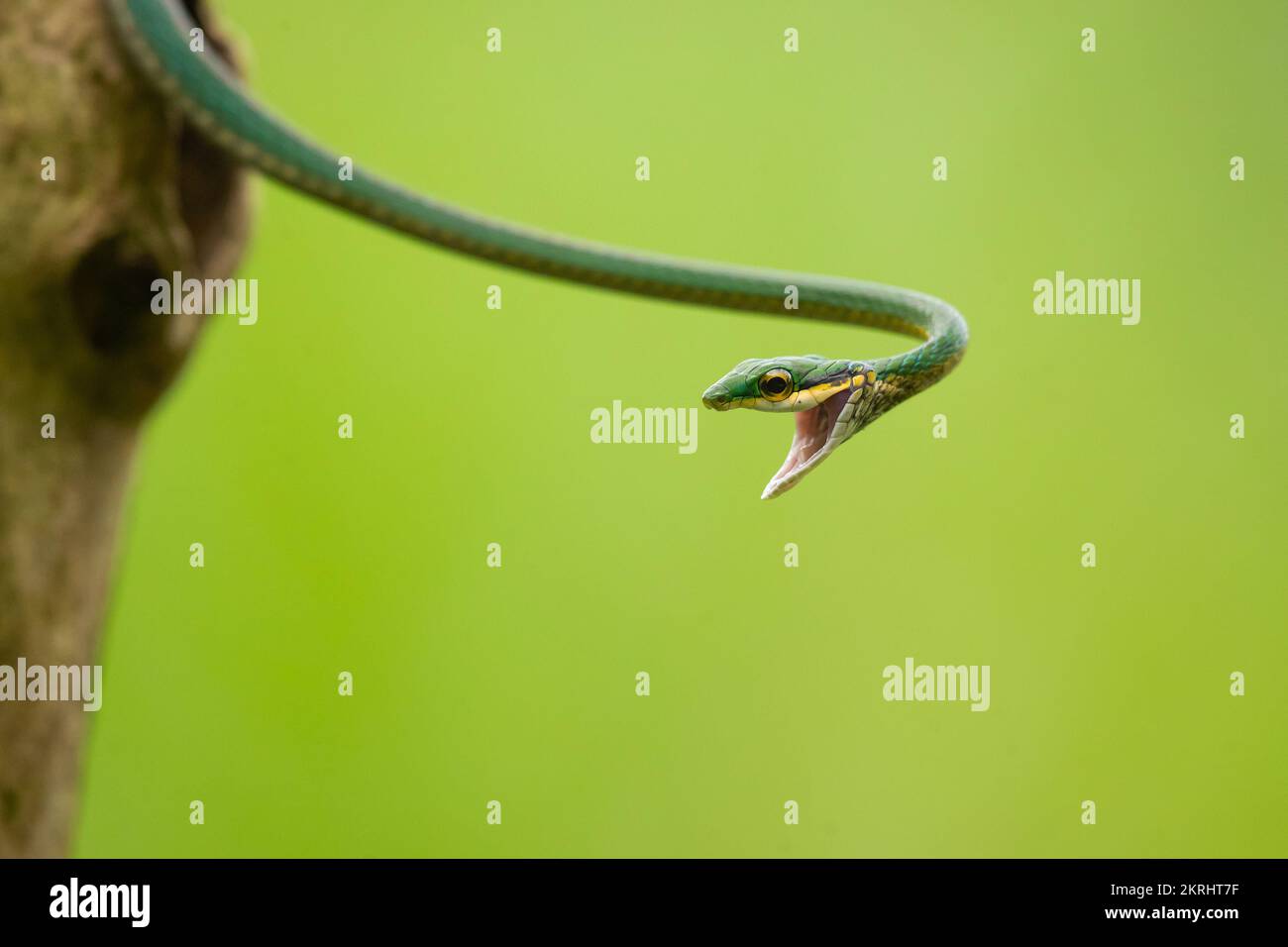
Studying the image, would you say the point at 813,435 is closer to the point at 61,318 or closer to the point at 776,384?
the point at 776,384

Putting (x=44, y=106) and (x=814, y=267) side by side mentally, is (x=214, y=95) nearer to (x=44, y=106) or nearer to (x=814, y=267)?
(x=44, y=106)

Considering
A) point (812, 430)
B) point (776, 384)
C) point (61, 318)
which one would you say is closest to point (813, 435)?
point (812, 430)

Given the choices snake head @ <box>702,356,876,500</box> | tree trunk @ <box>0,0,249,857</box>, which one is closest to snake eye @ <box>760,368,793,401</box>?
snake head @ <box>702,356,876,500</box>

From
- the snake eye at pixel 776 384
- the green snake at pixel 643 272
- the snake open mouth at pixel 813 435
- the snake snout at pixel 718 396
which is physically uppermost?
the green snake at pixel 643 272

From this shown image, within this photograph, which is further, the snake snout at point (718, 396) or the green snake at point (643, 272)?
the snake snout at point (718, 396)

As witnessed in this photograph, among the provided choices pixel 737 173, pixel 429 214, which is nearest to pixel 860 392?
pixel 429 214

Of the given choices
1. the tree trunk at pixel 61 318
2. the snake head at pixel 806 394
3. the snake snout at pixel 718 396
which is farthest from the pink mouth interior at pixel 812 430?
the tree trunk at pixel 61 318

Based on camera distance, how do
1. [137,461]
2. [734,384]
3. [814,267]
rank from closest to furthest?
[734,384], [137,461], [814,267]

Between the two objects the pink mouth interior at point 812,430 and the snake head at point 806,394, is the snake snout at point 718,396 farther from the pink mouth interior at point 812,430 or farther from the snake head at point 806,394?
the pink mouth interior at point 812,430
